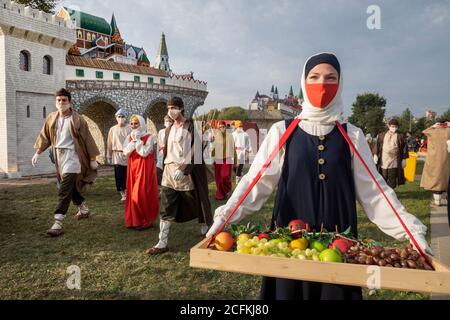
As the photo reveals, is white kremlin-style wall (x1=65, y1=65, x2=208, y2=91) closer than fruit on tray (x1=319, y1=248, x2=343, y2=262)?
No

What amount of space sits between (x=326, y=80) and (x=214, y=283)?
8.47ft

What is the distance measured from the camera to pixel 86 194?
31.3 feet

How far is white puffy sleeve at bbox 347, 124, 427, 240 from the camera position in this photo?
7.07 feet

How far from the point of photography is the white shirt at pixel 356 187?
86.3 inches

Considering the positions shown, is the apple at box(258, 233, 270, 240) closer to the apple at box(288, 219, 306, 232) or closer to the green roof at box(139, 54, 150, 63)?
the apple at box(288, 219, 306, 232)

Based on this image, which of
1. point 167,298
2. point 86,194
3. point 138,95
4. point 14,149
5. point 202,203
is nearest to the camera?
point 167,298

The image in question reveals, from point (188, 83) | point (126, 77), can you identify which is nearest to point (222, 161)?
point (126, 77)

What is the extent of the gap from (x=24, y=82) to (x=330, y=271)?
18.8 metres

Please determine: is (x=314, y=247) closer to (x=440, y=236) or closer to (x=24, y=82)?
(x=440, y=236)

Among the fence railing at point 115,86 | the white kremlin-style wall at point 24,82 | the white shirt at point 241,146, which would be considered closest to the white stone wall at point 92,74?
the fence railing at point 115,86

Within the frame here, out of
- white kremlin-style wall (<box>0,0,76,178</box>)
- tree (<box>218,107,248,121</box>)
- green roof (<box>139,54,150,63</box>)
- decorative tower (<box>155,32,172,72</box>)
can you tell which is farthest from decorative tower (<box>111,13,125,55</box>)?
tree (<box>218,107,248,121</box>)

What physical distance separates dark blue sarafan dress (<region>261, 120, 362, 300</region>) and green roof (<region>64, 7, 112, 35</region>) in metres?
35.9

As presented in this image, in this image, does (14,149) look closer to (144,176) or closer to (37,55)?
(37,55)
